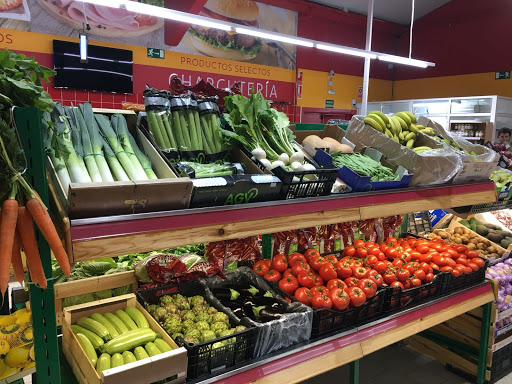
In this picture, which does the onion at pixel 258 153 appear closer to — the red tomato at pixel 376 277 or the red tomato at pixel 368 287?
the red tomato at pixel 368 287

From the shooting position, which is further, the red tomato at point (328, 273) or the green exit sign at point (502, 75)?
the green exit sign at point (502, 75)

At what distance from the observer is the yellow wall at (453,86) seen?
9953mm

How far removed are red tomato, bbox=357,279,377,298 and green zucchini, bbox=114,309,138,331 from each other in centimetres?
122

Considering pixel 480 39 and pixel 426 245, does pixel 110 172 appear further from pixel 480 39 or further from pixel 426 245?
pixel 480 39

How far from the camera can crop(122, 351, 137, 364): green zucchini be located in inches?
63.7

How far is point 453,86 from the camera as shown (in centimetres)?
1085

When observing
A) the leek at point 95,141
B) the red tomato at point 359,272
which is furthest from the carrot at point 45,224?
the red tomato at point 359,272

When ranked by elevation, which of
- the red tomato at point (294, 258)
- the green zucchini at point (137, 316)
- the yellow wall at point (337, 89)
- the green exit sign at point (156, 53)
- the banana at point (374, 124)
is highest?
the green exit sign at point (156, 53)

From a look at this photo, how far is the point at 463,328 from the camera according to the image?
10.9 ft

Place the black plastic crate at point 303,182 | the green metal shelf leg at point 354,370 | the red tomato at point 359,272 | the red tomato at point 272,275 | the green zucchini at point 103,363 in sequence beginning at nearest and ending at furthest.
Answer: the green zucchini at point 103,363, the black plastic crate at point 303,182, the green metal shelf leg at point 354,370, the red tomato at point 272,275, the red tomato at point 359,272

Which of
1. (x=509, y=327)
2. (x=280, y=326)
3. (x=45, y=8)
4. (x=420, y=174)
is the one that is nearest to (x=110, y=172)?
(x=280, y=326)

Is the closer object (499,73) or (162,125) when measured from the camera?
(162,125)

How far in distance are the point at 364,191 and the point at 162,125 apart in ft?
3.78

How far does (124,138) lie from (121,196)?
59 cm
